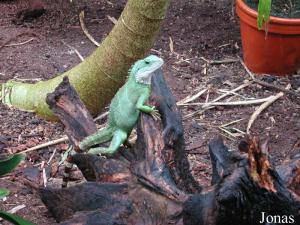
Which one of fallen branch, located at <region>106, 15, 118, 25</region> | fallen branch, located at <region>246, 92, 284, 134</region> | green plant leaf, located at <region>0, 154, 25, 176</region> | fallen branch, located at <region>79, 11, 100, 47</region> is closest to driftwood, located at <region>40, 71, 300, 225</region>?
green plant leaf, located at <region>0, 154, 25, 176</region>

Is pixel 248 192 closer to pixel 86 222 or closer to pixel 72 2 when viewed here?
pixel 86 222

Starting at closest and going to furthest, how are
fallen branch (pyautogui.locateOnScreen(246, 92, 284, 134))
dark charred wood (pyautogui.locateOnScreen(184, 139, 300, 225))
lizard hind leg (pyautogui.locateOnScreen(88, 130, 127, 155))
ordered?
dark charred wood (pyautogui.locateOnScreen(184, 139, 300, 225)) < lizard hind leg (pyautogui.locateOnScreen(88, 130, 127, 155)) < fallen branch (pyautogui.locateOnScreen(246, 92, 284, 134))

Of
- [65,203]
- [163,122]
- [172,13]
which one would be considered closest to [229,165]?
[163,122]

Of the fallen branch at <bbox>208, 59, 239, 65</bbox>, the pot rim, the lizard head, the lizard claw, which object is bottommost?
the fallen branch at <bbox>208, 59, 239, 65</bbox>

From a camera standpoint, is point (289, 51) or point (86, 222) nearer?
point (86, 222)

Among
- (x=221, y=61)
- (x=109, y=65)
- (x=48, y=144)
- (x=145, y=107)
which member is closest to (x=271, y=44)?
(x=221, y=61)

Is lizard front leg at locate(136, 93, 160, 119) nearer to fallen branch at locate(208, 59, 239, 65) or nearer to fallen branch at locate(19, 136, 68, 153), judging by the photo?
fallen branch at locate(19, 136, 68, 153)

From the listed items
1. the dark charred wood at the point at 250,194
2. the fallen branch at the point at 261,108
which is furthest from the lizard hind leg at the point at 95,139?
the fallen branch at the point at 261,108
